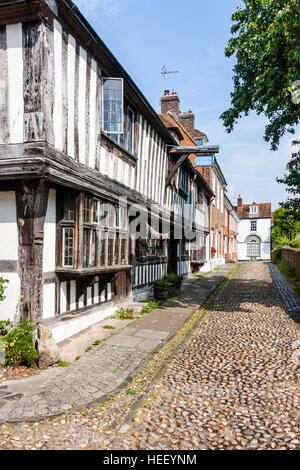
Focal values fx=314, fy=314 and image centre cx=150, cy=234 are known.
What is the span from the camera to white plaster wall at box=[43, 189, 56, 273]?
16.8 feet

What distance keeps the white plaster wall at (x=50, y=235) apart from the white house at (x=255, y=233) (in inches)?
1714

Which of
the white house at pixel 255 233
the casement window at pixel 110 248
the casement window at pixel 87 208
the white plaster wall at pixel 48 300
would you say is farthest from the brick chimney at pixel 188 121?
the white house at pixel 255 233

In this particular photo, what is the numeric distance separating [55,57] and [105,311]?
507cm

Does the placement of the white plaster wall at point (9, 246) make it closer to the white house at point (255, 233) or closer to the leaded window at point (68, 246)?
the leaded window at point (68, 246)

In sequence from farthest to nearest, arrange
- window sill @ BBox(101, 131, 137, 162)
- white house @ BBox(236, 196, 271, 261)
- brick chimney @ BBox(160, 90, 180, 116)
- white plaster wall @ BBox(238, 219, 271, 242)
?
white plaster wall @ BBox(238, 219, 271, 242) → white house @ BBox(236, 196, 271, 261) → brick chimney @ BBox(160, 90, 180, 116) → window sill @ BBox(101, 131, 137, 162)

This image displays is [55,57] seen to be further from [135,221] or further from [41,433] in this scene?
[41,433]

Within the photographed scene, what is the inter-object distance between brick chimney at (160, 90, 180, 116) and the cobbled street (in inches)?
655

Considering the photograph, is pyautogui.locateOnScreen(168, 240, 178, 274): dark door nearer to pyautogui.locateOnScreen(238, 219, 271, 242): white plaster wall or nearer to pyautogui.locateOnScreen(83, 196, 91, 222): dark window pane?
pyautogui.locateOnScreen(83, 196, 91, 222): dark window pane

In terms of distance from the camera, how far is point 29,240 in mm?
4773

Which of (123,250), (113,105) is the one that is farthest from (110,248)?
(113,105)

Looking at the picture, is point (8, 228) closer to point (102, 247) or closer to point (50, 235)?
point (50, 235)

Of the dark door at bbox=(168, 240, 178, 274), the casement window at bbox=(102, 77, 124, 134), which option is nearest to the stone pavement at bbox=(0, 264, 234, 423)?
the casement window at bbox=(102, 77, 124, 134)

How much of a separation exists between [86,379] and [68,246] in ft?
7.62

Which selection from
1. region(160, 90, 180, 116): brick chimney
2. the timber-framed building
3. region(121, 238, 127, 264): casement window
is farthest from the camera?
region(160, 90, 180, 116): brick chimney
